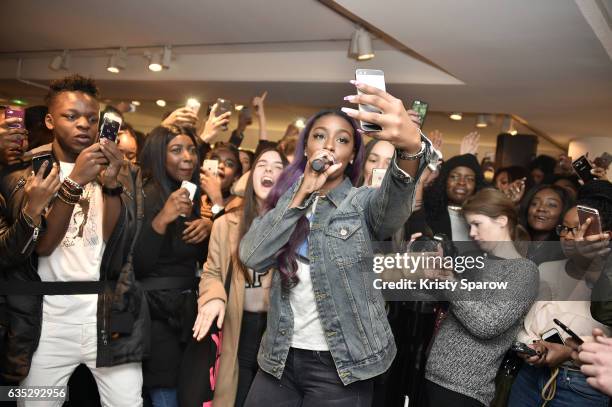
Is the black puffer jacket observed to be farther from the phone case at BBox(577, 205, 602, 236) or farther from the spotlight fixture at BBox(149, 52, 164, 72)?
the spotlight fixture at BBox(149, 52, 164, 72)

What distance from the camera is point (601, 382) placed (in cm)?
152

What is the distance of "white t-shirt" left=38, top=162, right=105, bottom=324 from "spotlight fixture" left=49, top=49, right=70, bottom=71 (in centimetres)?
577

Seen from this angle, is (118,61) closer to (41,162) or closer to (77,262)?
(41,162)

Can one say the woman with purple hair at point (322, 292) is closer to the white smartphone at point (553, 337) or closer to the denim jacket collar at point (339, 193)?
A: the denim jacket collar at point (339, 193)

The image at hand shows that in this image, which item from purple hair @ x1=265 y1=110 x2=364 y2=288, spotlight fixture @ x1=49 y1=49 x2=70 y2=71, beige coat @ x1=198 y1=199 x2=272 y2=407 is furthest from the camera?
spotlight fixture @ x1=49 y1=49 x2=70 y2=71

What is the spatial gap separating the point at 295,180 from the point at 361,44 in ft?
11.6

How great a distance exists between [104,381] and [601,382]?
1.84 metres

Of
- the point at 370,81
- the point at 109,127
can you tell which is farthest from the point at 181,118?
the point at 370,81

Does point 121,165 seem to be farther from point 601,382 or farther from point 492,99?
point 492,99

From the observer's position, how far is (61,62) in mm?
7332

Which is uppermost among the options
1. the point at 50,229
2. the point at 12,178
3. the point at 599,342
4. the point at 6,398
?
the point at 12,178

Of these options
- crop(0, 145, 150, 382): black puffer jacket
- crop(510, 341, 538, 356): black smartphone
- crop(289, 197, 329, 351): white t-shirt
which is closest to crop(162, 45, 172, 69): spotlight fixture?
crop(0, 145, 150, 382): black puffer jacket

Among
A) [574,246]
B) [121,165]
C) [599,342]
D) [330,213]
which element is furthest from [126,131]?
[599,342]

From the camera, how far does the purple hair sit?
1.78m
